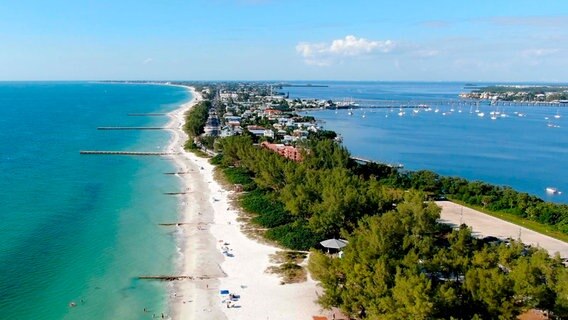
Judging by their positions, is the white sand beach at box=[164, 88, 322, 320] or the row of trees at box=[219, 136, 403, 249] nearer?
the white sand beach at box=[164, 88, 322, 320]

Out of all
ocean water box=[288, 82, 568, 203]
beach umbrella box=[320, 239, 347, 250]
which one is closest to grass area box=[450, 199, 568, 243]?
ocean water box=[288, 82, 568, 203]

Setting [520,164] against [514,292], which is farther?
[520,164]

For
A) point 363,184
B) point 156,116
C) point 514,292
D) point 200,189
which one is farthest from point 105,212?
point 156,116

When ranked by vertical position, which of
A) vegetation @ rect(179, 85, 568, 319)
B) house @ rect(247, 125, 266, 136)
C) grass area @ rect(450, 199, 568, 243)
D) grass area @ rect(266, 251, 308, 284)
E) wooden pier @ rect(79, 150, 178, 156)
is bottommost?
grass area @ rect(266, 251, 308, 284)

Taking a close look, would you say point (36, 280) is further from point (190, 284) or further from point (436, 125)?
point (436, 125)

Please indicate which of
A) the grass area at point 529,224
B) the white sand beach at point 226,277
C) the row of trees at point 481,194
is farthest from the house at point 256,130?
the grass area at point 529,224

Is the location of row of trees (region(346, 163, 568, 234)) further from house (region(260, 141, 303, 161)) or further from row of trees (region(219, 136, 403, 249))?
house (region(260, 141, 303, 161))
